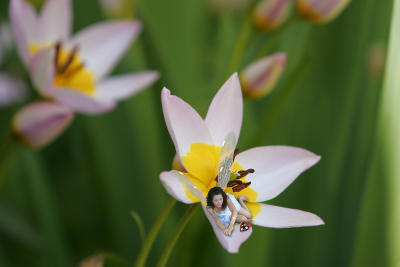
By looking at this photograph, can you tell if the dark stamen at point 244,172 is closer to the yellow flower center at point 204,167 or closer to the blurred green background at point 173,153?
the yellow flower center at point 204,167

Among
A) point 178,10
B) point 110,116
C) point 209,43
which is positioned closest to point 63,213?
point 110,116

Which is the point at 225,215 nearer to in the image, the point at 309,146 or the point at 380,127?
the point at 380,127

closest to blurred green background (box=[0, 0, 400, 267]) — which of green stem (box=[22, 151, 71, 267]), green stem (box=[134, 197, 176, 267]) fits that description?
green stem (box=[22, 151, 71, 267])

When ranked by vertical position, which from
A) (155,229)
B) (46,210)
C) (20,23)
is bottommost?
(46,210)

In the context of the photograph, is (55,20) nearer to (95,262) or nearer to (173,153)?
(173,153)

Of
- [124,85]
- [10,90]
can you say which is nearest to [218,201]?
[124,85]

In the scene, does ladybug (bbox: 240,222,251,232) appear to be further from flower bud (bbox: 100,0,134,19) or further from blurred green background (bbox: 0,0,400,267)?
flower bud (bbox: 100,0,134,19)

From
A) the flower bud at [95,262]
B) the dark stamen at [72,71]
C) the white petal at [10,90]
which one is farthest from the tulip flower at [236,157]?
the white petal at [10,90]
